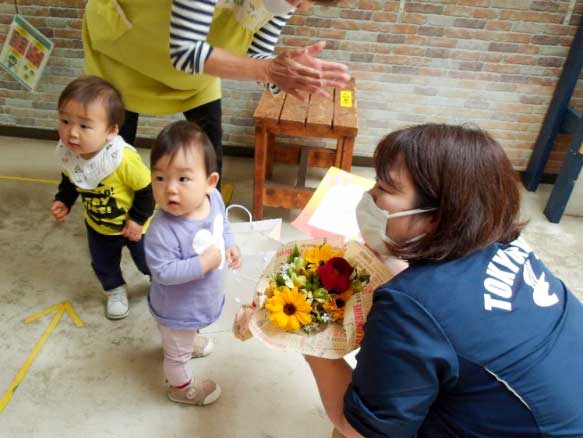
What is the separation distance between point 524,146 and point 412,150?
258 centimetres

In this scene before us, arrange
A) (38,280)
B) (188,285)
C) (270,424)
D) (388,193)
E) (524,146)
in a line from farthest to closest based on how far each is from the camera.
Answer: (524,146) < (38,280) < (270,424) < (188,285) < (388,193)

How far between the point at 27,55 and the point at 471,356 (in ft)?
9.66

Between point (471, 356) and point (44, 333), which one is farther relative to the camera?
point (44, 333)

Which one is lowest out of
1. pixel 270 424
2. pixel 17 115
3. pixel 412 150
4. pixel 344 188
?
pixel 270 424

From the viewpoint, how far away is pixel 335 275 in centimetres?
102

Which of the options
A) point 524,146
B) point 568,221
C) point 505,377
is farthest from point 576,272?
point 505,377

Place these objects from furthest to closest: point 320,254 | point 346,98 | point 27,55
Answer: point 27,55, point 346,98, point 320,254

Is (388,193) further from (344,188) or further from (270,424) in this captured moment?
(270,424)

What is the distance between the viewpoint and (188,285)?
128cm

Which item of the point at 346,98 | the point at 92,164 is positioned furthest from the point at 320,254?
the point at 346,98

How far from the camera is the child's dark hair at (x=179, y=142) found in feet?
3.70

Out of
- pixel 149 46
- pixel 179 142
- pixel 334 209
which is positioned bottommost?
pixel 334 209

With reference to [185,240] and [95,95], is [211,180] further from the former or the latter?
[95,95]

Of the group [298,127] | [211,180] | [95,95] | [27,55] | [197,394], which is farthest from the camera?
[27,55]
